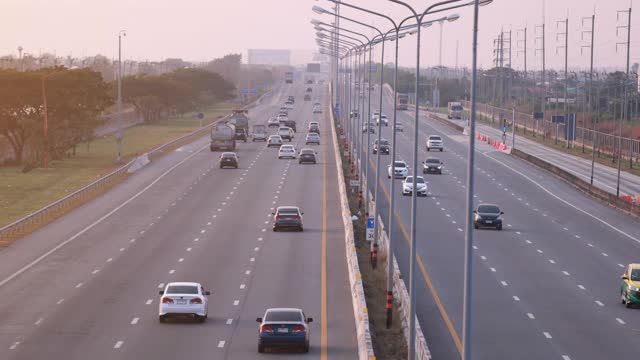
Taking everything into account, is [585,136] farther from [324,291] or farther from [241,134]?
[324,291]

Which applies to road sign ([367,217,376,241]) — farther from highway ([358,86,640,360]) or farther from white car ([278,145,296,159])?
white car ([278,145,296,159])

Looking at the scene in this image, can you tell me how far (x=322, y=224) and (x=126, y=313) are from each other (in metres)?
24.7

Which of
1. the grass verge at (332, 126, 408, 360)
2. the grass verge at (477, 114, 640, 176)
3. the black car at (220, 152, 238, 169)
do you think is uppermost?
the black car at (220, 152, 238, 169)

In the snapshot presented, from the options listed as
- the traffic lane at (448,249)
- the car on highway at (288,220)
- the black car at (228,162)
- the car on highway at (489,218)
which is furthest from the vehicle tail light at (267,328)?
the black car at (228,162)

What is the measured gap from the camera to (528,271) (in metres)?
49.2

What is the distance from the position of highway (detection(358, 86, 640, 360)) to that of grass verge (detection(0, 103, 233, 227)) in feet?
67.8

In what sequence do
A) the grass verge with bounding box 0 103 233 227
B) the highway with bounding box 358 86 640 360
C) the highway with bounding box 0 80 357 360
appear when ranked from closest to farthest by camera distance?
the highway with bounding box 0 80 357 360 → the highway with bounding box 358 86 640 360 → the grass verge with bounding box 0 103 233 227

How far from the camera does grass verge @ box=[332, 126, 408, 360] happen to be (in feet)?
107

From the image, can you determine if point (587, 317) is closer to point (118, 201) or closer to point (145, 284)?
point (145, 284)

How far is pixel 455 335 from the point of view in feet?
118

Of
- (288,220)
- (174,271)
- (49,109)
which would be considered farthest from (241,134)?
(174,271)

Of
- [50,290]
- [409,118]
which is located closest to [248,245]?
[50,290]

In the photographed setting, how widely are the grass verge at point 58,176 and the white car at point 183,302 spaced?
97.3 feet

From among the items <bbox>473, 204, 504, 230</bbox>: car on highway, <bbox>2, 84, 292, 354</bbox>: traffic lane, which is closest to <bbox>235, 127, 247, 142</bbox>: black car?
<bbox>2, 84, 292, 354</bbox>: traffic lane
